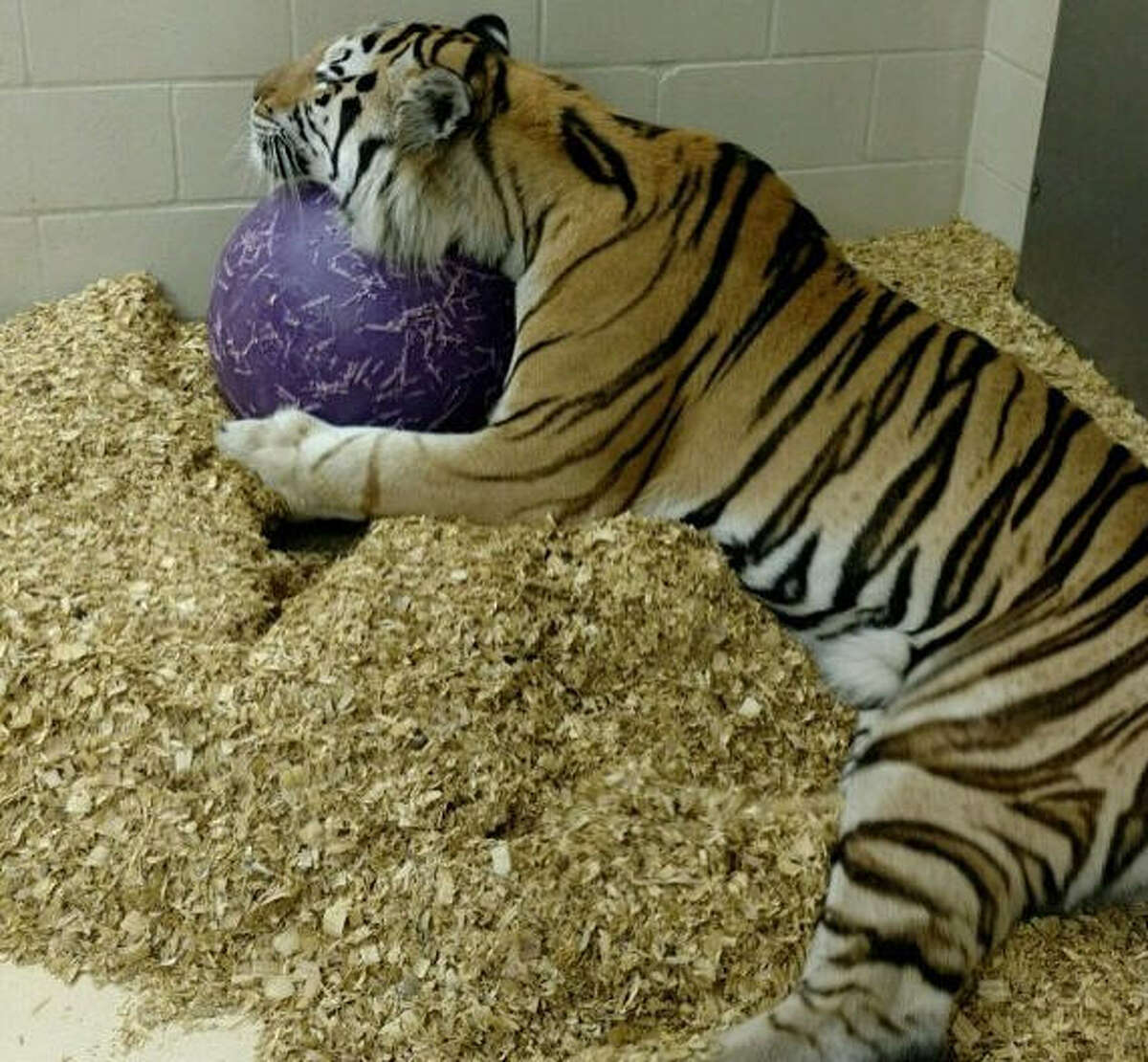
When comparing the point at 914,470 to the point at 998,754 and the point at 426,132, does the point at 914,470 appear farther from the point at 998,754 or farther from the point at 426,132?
the point at 426,132

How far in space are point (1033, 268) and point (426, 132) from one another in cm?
181

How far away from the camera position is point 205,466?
3.22m

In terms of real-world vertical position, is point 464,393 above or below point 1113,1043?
above

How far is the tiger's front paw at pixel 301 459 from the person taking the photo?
301cm

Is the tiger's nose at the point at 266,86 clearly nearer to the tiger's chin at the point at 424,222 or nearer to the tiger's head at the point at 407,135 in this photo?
the tiger's head at the point at 407,135

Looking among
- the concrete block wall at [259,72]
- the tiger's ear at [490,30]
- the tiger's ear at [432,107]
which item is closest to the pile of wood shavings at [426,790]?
the tiger's ear at [432,107]

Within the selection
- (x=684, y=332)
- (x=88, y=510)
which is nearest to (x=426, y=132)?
(x=684, y=332)

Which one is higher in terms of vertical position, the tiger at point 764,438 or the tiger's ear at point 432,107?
the tiger's ear at point 432,107

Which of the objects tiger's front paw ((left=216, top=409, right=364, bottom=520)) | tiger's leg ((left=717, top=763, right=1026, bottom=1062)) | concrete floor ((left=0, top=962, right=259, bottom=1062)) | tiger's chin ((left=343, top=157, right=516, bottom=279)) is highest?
tiger's chin ((left=343, top=157, right=516, bottom=279))

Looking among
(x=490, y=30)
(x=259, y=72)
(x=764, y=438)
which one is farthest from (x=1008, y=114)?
(x=259, y=72)

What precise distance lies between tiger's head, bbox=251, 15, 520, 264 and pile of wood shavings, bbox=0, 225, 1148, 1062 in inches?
21.6

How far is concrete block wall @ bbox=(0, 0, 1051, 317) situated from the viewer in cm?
359

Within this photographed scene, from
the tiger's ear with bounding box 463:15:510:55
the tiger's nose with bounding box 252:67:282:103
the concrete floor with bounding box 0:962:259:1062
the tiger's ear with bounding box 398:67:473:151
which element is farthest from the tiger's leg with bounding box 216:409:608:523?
the concrete floor with bounding box 0:962:259:1062

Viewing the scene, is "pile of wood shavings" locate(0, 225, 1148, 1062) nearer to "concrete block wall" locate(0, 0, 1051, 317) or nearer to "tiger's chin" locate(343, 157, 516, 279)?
"tiger's chin" locate(343, 157, 516, 279)
